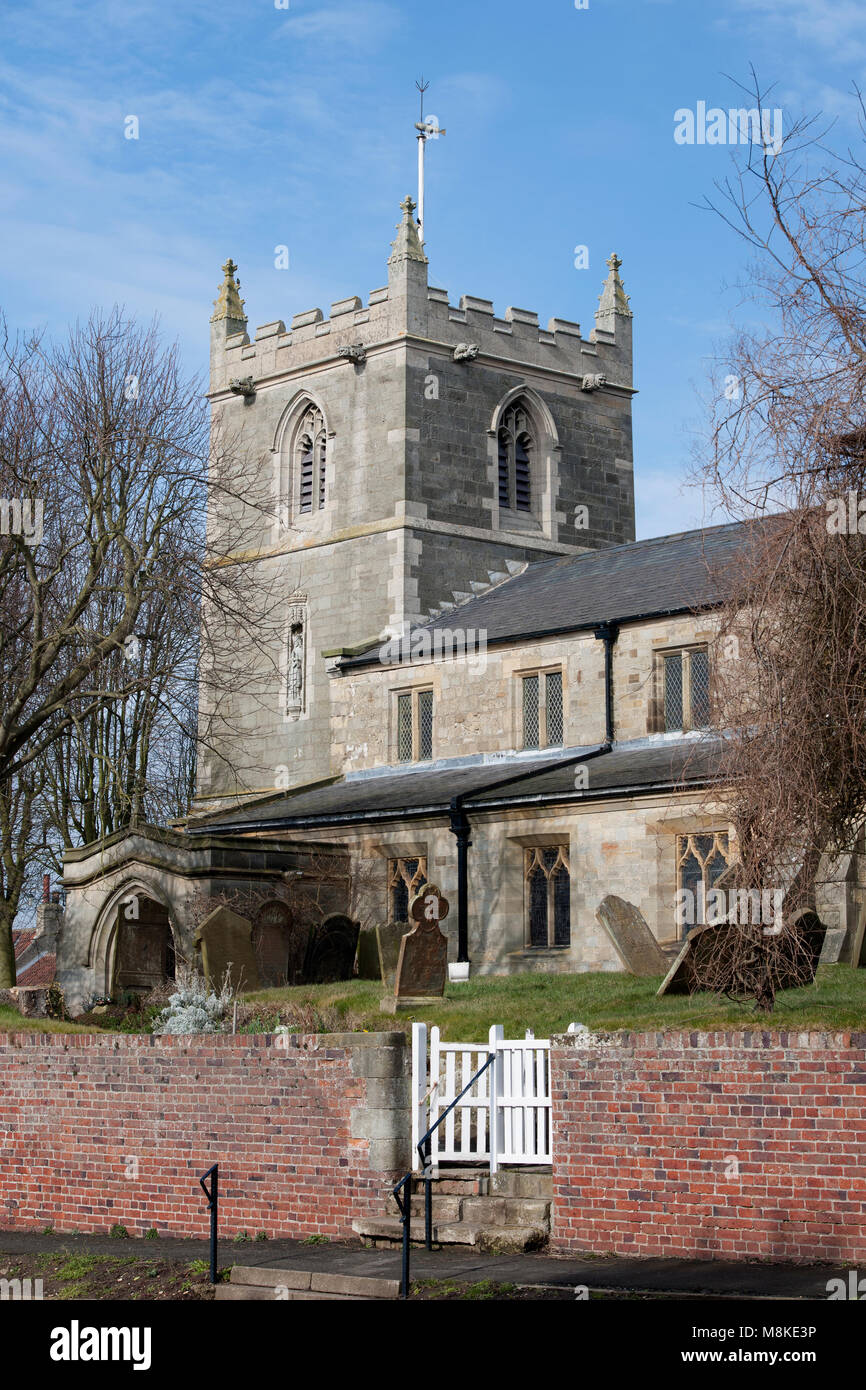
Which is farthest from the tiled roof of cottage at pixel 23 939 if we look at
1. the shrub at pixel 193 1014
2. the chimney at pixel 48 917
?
the shrub at pixel 193 1014


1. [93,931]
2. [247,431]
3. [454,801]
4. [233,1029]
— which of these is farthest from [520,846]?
[247,431]

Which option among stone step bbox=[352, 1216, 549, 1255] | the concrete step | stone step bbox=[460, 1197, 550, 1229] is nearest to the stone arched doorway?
stone step bbox=[352, 1216, 549, 1255]

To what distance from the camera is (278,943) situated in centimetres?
2934

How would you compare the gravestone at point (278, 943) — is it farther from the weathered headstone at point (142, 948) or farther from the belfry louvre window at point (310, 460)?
the belfry louvre window at point (310, 460)

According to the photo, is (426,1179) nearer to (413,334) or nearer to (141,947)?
(141,947)

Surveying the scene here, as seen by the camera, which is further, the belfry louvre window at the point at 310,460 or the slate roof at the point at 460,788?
the belfry louvre window at the point at 310,460

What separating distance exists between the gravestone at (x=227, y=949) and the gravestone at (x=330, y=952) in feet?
5.65

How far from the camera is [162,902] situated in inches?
1177

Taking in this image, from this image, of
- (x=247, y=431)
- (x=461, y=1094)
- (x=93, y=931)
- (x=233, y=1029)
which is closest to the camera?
(x=461, y=1094)

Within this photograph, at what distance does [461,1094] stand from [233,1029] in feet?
20.9

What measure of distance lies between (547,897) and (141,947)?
7531mm

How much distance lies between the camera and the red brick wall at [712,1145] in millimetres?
12453

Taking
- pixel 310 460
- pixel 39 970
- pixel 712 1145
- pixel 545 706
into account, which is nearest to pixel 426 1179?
pixel 712 1145

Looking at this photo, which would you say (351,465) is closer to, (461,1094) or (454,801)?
(454,801)
